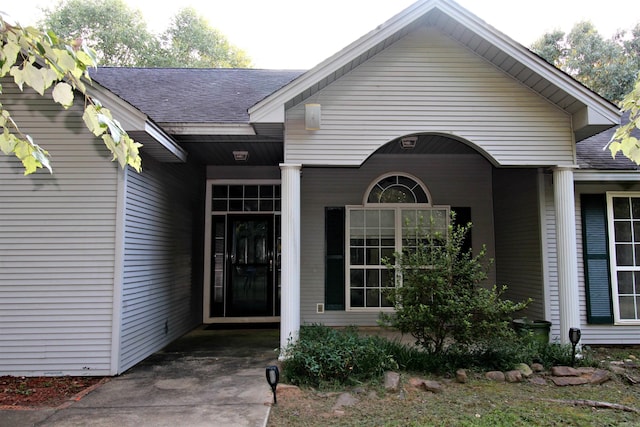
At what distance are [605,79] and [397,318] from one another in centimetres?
1617

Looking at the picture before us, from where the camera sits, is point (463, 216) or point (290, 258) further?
point (463, 216)

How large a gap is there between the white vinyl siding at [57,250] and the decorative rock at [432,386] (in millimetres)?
3323

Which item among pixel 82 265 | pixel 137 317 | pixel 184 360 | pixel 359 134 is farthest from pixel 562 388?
pixel 82 265

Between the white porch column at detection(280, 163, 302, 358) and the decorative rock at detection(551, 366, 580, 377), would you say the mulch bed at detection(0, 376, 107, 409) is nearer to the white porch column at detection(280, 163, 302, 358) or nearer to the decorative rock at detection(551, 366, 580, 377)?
the white porch column at detection(280, 163, 302, 358)

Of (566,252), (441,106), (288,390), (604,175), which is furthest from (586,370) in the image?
(441,106)

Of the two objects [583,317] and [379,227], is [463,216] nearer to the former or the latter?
[379,227]

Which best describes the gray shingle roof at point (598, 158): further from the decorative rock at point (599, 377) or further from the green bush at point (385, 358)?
the decorative rock at point (599, 377)

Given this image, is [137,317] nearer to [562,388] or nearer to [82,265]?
[82,265]

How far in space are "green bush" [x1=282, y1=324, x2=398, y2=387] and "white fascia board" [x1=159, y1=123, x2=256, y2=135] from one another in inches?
105

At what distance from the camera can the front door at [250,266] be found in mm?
7465

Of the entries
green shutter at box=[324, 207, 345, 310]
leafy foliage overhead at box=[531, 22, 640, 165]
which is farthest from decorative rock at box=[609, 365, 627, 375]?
leafy foliage overhead at box=[531, 22, 640, 165]

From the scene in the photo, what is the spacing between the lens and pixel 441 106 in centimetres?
508

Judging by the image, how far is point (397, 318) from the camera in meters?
4.59

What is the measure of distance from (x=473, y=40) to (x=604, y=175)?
2.63 metres
